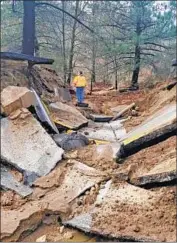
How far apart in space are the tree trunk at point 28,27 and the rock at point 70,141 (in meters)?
1.94

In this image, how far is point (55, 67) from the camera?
7.35 meters

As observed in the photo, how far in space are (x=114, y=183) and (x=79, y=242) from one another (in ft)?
2.26

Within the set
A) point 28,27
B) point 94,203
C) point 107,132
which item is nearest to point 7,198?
point 94,203

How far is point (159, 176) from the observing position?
8.45 ft

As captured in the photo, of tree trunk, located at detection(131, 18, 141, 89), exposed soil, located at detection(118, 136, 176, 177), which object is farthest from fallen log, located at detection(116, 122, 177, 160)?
tree trunk, located at detection(131, 18, 141, 89)

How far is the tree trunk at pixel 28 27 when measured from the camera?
4.83 meters

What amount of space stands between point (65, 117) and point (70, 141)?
1294 millimetres

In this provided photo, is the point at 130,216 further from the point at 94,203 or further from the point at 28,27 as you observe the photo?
the point at 28,27

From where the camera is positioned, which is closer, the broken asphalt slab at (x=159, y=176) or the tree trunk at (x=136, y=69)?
the broken asphalt slab at (x=159, y=176)

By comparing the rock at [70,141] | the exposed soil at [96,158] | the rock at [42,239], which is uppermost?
the rock at [70,141]

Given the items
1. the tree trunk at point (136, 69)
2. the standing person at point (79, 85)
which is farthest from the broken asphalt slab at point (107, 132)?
the tree trunk at point (136, 69)

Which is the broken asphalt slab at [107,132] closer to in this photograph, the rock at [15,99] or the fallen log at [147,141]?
the fallen log at [147,141]

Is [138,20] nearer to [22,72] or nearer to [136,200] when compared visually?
[22,72]

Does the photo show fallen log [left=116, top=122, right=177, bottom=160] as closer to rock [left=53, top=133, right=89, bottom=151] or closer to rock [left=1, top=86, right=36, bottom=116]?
rock [left=53, top=133, right=89, bottom=151]
